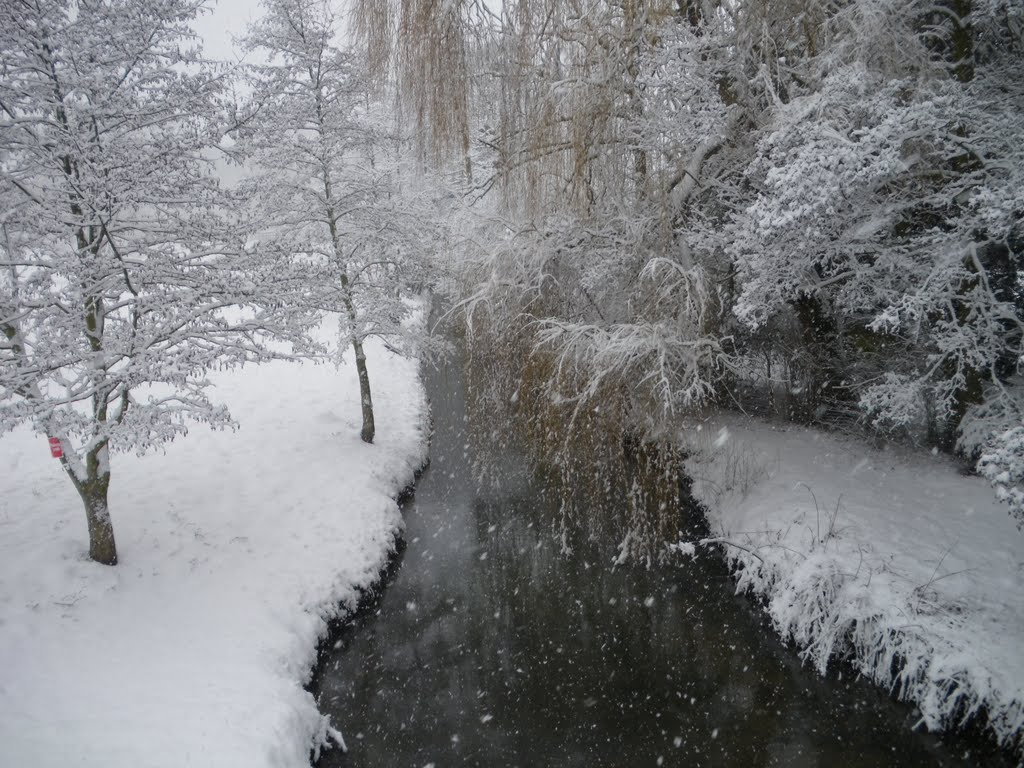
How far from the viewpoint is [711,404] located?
10.7 meters

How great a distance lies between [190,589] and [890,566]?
808 cm

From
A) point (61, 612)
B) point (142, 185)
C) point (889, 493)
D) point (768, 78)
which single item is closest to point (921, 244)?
point (768, 78)

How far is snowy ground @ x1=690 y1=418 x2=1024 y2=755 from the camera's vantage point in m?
5.01

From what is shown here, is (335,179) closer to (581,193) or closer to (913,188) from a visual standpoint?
(581,193)

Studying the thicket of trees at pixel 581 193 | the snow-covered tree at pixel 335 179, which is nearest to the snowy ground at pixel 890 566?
the thicket of trees at pixel 581 193

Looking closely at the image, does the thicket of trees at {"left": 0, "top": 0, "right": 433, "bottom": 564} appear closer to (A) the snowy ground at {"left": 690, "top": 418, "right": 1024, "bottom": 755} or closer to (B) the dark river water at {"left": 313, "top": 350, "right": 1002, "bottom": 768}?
(B) the dark river water at {"left": 313, "top": 350, "right": 1002, "bottom": 768}

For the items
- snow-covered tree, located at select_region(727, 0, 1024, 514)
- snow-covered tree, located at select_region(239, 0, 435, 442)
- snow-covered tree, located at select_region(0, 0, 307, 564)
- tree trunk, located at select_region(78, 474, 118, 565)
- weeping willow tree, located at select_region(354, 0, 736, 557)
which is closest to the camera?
snow-covered tree, located at select_region(727, 0, 1024, 514)

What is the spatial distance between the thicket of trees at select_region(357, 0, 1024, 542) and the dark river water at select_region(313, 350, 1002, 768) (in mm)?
2176

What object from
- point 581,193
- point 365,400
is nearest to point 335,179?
point 365,400

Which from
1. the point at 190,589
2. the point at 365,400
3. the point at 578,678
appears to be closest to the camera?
the point at 578,678

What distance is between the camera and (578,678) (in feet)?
19.7

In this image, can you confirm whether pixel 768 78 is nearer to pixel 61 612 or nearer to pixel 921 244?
pixel 921 244

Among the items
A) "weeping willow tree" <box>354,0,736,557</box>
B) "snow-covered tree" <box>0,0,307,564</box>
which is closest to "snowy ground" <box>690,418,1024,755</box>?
"weeping willow tree" <box>354,0,736,557</box>

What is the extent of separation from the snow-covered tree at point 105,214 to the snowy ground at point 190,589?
3.68 ft
